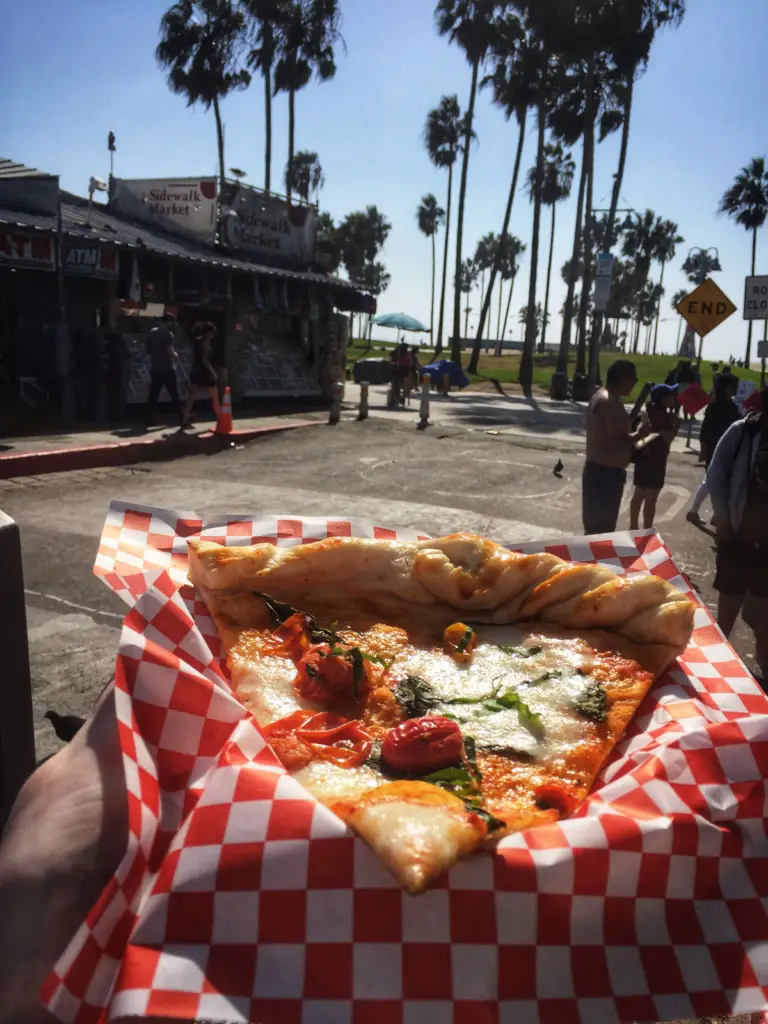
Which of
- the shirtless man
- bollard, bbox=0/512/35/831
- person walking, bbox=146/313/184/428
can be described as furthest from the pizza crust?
person walking, bbox=146/313/184/428

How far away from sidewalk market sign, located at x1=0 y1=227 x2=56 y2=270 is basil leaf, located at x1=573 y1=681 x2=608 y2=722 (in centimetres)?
1515

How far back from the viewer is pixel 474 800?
148 centimetres

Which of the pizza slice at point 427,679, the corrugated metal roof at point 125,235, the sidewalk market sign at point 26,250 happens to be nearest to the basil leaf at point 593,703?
the pizza slice at point 427,679

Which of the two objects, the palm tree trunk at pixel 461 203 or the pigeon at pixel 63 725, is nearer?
the pigeon at pixel 63 725

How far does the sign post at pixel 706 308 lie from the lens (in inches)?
766

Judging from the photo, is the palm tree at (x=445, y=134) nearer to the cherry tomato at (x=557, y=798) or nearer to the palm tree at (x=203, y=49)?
the palm tree at (x=203, y=49)

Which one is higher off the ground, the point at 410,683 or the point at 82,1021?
the point at 410,683

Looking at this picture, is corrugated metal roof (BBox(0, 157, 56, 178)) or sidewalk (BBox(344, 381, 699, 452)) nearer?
corrugated metal roof (BBox(0, 157, 56, 178))

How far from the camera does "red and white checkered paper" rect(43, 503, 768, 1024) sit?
118cm

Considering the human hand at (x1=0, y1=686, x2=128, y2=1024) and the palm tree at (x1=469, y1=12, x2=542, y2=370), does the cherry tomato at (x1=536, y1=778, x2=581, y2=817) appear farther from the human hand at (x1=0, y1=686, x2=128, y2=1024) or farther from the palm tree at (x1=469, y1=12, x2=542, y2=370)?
the palm tree at (x1=469, y1=12, x2=542, y2=370)

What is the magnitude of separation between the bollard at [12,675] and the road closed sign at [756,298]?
18188 mm

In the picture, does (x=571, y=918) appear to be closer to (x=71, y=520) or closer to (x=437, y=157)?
(x=71, y=520)

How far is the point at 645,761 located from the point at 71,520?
26.3 ft

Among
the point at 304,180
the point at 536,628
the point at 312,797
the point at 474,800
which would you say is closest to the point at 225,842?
the point at 312,797
